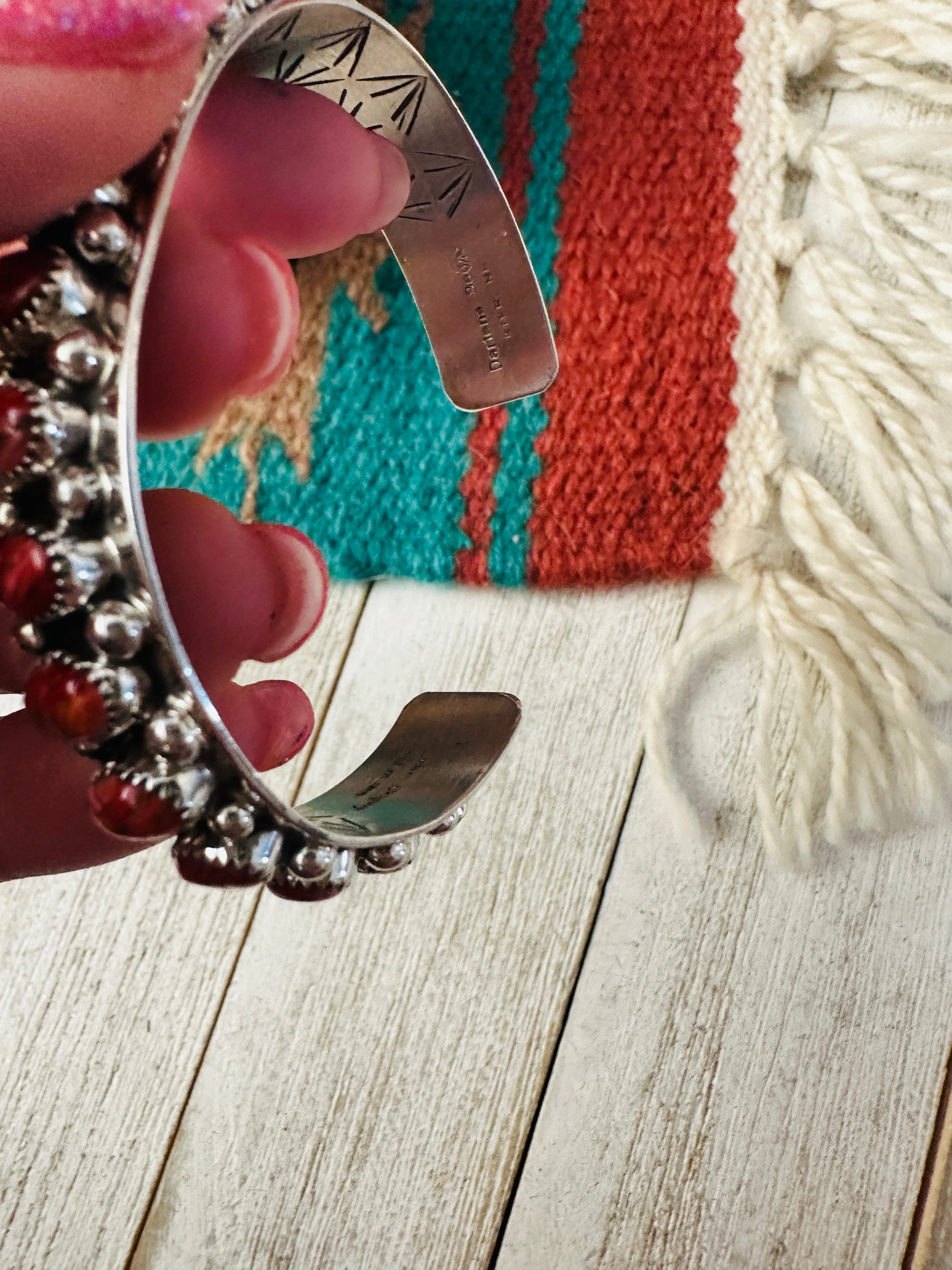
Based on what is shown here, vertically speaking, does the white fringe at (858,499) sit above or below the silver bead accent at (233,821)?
below

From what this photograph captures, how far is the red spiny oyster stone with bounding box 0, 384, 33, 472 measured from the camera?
0.19 meters

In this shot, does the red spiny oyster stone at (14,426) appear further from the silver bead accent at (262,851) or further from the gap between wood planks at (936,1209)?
the gap between wood planks at (936,1209)

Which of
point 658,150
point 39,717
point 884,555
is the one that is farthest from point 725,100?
point 39,717

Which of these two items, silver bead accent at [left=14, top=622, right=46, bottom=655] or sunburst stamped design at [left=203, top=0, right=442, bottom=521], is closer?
silver bead accent at [left=14, top=622, right=46, bottom=655]

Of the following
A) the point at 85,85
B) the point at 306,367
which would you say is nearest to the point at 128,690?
the point at 85,85

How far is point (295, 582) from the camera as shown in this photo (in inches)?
9.9

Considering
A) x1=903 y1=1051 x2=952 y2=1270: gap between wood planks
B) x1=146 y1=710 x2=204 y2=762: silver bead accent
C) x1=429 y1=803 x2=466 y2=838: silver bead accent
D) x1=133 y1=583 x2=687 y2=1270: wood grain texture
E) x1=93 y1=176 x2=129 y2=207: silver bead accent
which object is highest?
x1=93 y1=176 x2=129 y2=207: silver bead accent

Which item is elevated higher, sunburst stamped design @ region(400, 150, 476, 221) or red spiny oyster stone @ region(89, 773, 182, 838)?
sunburst stamped design @ region(400, 150, 476, 221)

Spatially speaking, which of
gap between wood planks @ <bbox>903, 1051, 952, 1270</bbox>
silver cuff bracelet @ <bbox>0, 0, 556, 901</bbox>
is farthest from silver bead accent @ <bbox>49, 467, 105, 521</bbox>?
gap between wood planks @ <bbox>903, 1051, 952, 1270</bbox>

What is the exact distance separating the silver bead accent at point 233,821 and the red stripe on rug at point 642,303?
0.16m

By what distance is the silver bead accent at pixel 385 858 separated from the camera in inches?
9.5

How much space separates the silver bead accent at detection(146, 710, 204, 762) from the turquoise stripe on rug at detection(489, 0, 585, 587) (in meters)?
0.16

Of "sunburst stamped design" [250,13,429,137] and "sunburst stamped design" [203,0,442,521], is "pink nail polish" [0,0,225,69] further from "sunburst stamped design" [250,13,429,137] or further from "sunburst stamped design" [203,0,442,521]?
"sunburst stamped design" [203,0,442,521]

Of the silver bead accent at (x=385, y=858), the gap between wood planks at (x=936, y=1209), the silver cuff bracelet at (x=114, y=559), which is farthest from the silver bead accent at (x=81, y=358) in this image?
the gap between wood planks at (x=936, y=1209)
